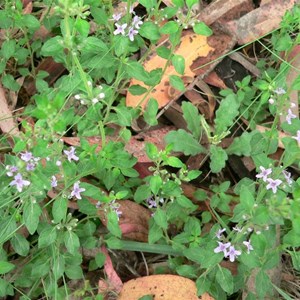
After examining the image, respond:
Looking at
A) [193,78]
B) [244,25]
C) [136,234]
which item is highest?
[244,25]

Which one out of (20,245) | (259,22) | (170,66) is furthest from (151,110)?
(259,22)

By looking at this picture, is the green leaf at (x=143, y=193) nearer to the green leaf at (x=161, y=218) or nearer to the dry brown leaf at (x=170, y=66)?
the green leaf at (x=161, y=218)

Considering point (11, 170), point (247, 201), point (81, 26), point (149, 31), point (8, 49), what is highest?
point (81, 26)

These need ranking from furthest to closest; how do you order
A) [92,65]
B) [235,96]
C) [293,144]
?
1. [235,96]
2. [92,65]
3. [293,144]

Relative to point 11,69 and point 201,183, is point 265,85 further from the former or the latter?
point 11,69

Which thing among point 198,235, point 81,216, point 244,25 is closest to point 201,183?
point 198,235

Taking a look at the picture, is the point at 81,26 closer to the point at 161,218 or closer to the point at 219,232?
the point at 161,218

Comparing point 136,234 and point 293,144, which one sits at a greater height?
point 293,144
